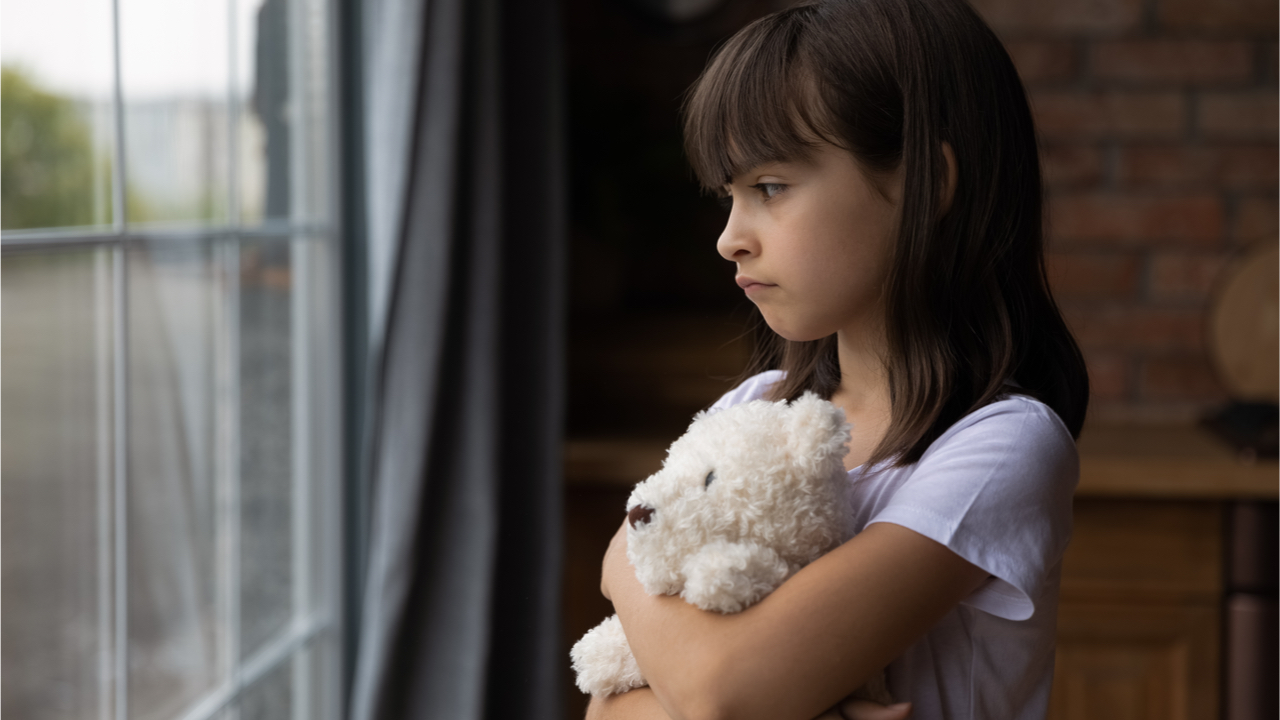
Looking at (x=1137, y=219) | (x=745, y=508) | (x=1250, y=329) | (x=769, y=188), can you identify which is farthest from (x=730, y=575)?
(x=1137, y=219)

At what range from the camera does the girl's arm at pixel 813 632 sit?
0.61 metres

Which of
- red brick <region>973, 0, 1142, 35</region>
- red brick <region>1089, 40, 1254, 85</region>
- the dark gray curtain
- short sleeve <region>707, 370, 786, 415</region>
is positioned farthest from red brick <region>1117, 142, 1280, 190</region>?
short sleeve <region>707, 370, 786, 415</region>

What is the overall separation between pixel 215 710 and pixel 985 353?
3.10 feet

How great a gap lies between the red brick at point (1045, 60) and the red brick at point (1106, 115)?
0.10 ft

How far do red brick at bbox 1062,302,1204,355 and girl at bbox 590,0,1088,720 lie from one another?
1225mm

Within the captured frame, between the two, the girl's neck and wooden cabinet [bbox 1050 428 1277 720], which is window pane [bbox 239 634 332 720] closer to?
the girl's neck

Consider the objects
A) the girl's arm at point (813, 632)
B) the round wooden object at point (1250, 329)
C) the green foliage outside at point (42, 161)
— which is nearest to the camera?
the girl's arm at point (813, 632)

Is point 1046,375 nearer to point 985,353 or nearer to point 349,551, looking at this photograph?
point 985,353

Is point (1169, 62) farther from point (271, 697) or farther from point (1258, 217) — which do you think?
point (271, 697)

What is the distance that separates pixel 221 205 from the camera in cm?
119

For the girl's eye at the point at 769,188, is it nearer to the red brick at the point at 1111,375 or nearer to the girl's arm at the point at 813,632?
the girl's arm at the point at 813,632

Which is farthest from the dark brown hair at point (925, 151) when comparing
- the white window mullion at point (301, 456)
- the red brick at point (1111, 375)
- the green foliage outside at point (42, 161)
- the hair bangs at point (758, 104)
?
the red brick at point (1111, 375)

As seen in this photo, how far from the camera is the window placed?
0.87m

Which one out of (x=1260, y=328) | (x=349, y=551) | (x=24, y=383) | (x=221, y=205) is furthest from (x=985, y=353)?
(x=1260, y=328)
